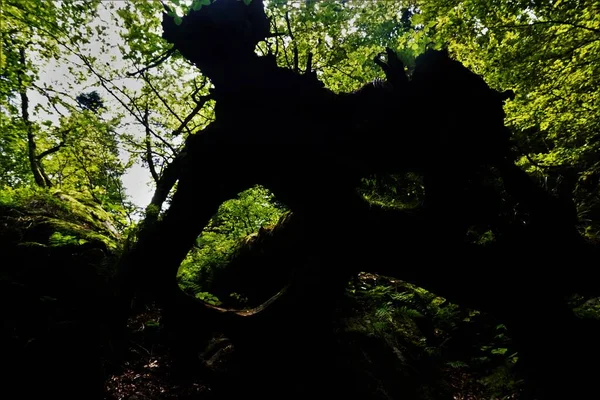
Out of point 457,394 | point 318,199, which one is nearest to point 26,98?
point 318,199

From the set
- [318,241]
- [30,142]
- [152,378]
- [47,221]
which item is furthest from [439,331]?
[30,142]

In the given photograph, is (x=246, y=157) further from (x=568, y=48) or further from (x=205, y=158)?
(x=568, y=48)

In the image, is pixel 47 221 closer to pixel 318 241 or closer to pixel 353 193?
pixel 318 241

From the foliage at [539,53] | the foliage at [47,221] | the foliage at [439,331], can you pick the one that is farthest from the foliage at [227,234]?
the foliage at [539,53]

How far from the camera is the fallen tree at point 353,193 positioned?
3824 mm

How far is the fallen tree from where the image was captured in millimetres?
3824

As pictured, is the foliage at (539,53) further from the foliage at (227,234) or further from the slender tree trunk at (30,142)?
the slender tree trunk at (30,142)

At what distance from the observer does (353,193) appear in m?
4.48

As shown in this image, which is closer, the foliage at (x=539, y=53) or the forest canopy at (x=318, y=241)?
the forest canopy at (x=318, y=241)

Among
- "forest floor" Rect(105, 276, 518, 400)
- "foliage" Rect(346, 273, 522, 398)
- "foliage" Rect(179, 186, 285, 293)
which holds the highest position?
"foliage" Rect(179, 186, 285, 293)

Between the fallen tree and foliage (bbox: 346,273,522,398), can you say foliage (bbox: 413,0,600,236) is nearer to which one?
the fallen tree

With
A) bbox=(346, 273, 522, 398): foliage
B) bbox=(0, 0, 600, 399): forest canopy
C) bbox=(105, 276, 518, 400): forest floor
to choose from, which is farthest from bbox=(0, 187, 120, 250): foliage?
bbox=(346, 273, 522, 398): foliage

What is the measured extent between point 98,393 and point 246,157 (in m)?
3.37

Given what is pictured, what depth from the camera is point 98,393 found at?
11.0 ft
